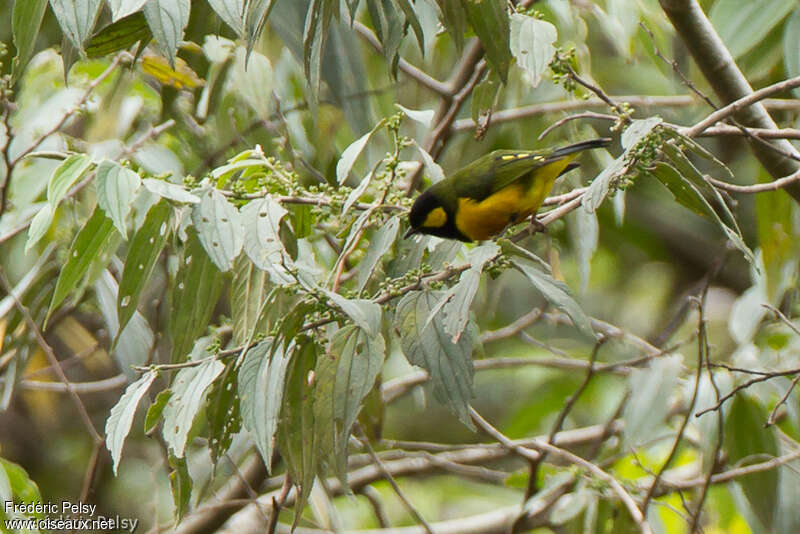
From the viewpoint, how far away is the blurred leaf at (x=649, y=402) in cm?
278

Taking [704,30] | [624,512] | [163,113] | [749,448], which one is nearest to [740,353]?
[749,448]

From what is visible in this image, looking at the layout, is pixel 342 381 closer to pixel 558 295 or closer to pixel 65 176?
pixel 558 295

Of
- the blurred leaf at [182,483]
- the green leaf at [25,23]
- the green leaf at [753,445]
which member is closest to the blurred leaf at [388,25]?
the green leaf at [25,23]

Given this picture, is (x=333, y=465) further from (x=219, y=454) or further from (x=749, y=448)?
(x=749, y=448)

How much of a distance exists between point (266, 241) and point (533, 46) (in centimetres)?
69

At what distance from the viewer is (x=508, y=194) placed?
102 inches

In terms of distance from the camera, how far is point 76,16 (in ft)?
5.51

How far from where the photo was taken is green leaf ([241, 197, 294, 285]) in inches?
72.2

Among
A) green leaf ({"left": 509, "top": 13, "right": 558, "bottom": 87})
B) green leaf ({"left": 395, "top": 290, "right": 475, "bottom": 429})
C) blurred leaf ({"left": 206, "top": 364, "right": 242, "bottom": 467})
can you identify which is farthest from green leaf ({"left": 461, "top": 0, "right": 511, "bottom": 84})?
blurred leaf ({"left": 206, "top": 364, "right": 242, "bottom": 467})

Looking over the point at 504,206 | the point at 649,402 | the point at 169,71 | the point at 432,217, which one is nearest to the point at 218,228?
the point at 432,217

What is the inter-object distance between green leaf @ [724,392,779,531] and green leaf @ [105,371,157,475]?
181 centimetres

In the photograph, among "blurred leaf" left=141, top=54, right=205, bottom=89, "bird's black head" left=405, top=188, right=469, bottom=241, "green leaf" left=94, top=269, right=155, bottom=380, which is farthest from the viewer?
"blurred leaf" left=141, top=54, right=205, bottom=89

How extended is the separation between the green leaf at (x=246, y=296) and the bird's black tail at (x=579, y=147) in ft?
2.70

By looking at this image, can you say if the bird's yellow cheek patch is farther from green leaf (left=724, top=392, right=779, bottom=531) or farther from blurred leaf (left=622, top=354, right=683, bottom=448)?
green leaf (left=724, top=392, right=779, bottom=531)
